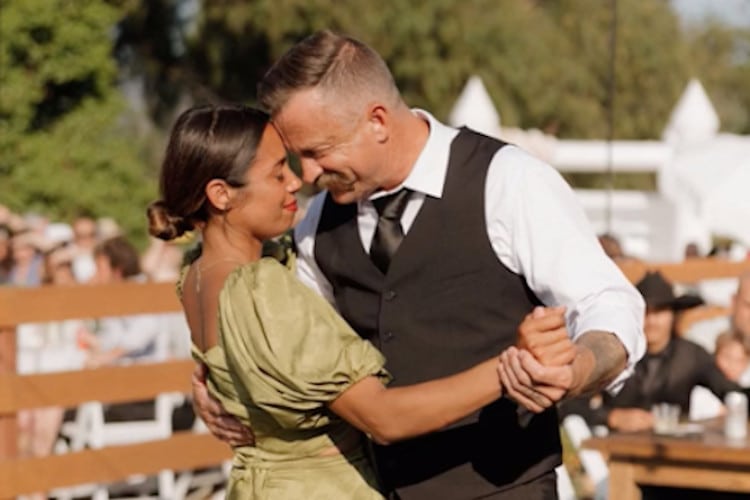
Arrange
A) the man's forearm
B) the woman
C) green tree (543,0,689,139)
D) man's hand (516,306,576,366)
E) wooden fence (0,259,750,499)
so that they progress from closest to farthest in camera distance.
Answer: man's hand (516,306,576,366) < the man's forearm < the woman < wooden fence (0,259,750,499) < green tree (543,0,689,139)

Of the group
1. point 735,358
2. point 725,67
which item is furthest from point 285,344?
point 725,67

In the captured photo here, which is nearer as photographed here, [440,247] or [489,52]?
[440,247]

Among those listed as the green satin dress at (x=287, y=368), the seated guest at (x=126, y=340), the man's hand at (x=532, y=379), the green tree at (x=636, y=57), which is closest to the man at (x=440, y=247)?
the green satin dress at (x=287, y=368)

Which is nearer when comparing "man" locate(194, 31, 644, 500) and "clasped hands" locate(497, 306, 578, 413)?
"clasped hands" locate(497, 306, 578, 413)

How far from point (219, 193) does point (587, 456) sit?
4486 mm

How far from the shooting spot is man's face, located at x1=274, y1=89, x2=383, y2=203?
3807mm

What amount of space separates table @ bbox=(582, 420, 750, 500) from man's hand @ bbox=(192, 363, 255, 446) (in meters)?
2.86

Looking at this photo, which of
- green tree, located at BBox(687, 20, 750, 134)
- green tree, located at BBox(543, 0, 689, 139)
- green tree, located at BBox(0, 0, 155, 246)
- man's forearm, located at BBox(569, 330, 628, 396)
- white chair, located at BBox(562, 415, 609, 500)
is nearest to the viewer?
man's forearm, located at BBox(569, 330, 628, 396)

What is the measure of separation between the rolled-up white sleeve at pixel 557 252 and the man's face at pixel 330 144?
0.84ft

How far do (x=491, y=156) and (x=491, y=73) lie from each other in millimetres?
25287

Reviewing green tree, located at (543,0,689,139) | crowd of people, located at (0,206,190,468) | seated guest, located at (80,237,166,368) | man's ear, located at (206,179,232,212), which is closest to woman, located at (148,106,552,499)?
man's ear, located at (206,179,232,212)

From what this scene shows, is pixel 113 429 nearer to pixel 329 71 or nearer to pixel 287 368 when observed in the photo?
pixel 329 71

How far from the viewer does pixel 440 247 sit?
3.89 m

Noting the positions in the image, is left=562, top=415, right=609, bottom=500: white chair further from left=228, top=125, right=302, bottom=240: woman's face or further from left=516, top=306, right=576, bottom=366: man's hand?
left=516, top=306, right=576, bottom=366: man's hand
